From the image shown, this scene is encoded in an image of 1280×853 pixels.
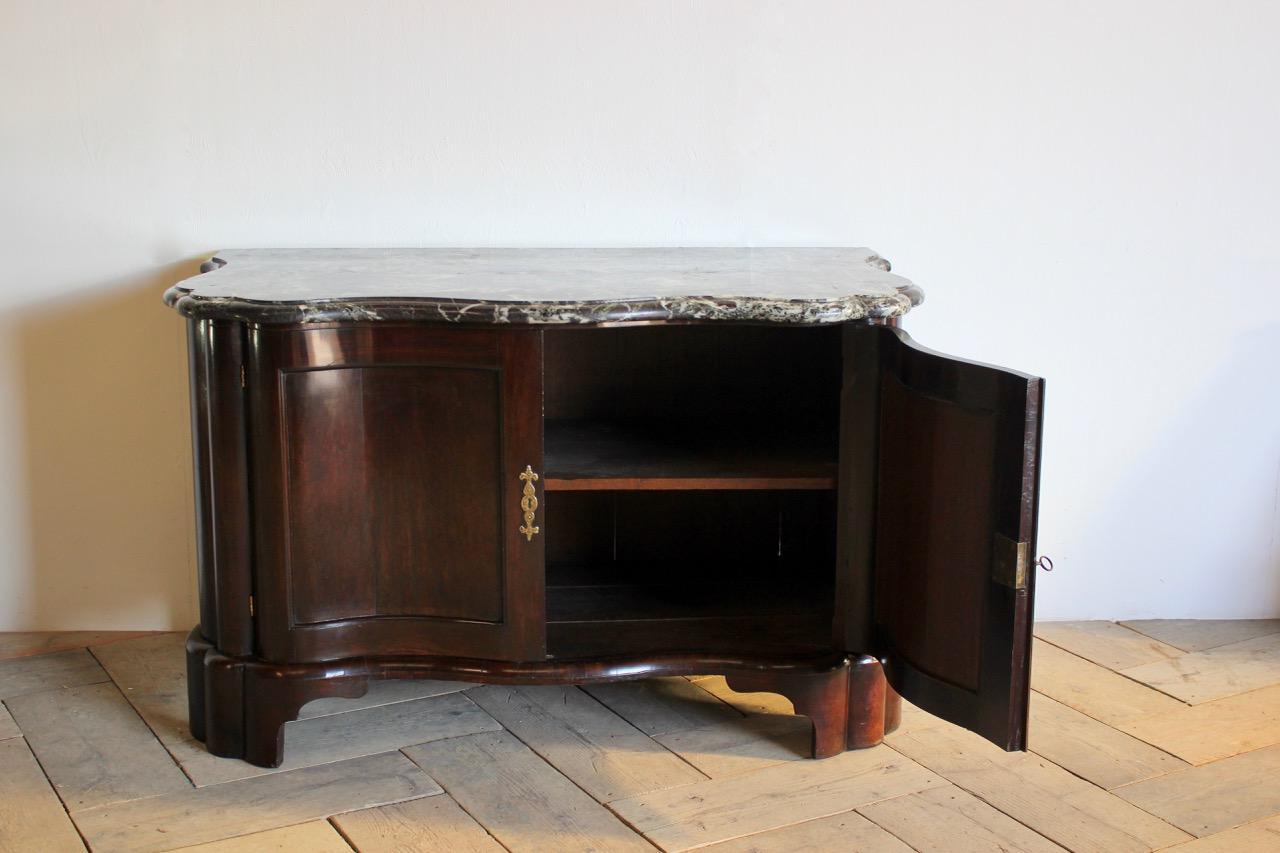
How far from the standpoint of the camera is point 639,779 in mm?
1845

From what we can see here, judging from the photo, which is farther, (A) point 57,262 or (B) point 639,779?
(A) point 57,262

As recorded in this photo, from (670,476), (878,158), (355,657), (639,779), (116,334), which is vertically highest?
(878,158)

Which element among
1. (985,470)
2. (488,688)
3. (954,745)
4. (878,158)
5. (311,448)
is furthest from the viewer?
(878,158)

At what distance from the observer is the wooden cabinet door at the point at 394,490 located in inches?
69.5

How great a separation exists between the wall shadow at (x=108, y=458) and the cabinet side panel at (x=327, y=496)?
1.98 feet

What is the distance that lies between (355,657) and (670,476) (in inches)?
19.7

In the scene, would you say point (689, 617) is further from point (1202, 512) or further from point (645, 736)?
point (1202, 512)

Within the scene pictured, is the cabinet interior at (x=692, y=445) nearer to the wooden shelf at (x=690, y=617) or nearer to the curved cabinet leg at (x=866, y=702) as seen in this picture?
the wooden shelf at (x=690, y=617)

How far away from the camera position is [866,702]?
1917 millimetres

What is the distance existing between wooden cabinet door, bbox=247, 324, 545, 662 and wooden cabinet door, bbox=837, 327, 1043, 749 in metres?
0.44

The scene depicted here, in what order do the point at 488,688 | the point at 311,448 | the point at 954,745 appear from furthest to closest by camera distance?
the point at 488,688
the point at 954,745
the point at 311,448

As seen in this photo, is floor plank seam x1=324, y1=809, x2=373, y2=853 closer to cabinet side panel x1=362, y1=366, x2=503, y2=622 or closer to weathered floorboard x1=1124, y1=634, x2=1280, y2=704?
cabinet side panel x1=362, y1=366, x2=503, y2=622

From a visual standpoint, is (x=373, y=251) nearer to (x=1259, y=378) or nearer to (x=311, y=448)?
(x=311, y=448)

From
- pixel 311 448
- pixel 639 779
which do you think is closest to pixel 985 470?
pixel 639 779
